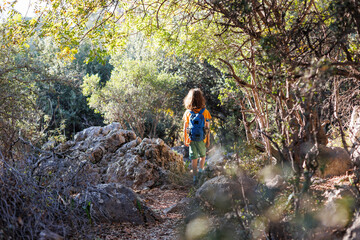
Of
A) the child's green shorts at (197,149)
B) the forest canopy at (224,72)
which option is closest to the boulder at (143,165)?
the child's green shorts at (197,149)

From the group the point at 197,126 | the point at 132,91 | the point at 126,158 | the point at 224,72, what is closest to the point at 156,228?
the point at 197,126

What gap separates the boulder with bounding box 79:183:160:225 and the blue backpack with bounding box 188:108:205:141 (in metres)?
2.18

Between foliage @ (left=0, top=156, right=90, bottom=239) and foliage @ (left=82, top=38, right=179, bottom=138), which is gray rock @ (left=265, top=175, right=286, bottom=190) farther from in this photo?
foliage @ (left=82, top=38, right=179, bottom=138)

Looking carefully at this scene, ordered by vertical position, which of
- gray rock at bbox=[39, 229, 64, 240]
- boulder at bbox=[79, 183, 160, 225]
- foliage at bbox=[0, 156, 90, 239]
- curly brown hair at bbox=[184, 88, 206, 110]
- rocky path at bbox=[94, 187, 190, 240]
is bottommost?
rocky path at bbox=[94, 187, 190, 240]

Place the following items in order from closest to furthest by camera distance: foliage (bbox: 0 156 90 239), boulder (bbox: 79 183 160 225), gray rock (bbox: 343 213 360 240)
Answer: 1. gray rock (bbox: 343 213 360 240)
2. foliage (bbox: 0 156 90 239)
3. boulder (bbox: 79 183 160 225)

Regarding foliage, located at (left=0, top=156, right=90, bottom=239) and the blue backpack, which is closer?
foliage, located at (left=0, top=156, right=90, bottom=239)

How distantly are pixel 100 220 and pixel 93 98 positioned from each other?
1181cm

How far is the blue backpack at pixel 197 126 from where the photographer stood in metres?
6.50

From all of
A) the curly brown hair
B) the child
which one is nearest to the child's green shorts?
the child

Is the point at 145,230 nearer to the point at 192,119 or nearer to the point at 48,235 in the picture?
the point at 48,235

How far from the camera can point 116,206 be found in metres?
4.40

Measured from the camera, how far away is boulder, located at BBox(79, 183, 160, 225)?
4176mm

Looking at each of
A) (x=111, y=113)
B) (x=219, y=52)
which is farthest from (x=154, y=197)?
(x=111, y=113)

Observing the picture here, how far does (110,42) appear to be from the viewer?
6352 millimetres
